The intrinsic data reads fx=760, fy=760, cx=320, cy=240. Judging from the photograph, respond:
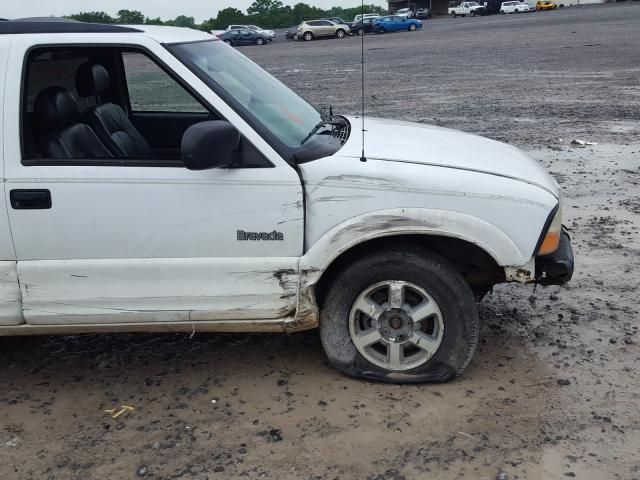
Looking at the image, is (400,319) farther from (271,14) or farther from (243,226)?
(271,14)

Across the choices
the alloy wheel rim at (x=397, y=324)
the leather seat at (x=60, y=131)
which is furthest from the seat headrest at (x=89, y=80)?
the alloy wheel rim at (x=397, y=324)

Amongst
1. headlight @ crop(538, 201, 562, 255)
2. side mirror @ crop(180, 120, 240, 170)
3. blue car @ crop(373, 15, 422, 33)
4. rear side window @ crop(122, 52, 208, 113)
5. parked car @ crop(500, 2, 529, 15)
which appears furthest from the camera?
parked car @ crop(500, 2, 529, 15)

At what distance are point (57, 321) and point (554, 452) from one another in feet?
8.37

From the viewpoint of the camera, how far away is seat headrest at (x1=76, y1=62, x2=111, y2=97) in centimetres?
455

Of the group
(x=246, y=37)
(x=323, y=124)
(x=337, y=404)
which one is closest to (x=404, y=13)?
(x=246, y=37)

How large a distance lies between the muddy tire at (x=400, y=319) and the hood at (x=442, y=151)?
0.50 metres

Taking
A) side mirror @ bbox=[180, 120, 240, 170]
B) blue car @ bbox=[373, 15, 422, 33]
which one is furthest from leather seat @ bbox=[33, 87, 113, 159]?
blue car @ bbox=[373, 15, 422, 33]

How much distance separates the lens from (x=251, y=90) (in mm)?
4242

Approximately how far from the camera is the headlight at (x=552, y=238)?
12.8 ft

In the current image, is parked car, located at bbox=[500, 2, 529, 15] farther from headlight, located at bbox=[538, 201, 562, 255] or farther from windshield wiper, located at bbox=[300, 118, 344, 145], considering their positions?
headlight, located at bbox=[538, 201, 562, 255]

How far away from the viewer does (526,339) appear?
4.65 metres

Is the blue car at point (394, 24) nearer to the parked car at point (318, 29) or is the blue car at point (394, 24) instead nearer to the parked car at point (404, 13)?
the parked car at point (404, 13)

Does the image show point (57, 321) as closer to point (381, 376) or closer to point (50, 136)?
point (50, 136)

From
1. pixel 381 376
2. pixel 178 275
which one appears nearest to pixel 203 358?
pixel 178 275
